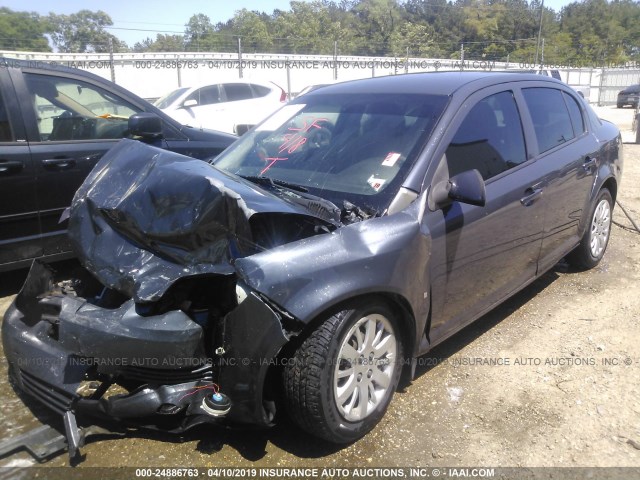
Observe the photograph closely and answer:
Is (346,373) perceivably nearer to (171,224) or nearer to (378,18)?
(171,224)

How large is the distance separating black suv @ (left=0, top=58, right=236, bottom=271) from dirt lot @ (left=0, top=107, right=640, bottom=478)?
61cm

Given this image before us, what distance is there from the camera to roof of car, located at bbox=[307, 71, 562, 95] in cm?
337

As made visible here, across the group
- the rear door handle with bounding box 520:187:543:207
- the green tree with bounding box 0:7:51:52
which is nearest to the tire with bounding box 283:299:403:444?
the rear door handle with bounding box 520:187:543:207

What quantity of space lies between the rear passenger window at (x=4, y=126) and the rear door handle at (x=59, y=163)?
0.95ft

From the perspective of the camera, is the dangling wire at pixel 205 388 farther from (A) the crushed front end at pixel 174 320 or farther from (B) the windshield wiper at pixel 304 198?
(B) the windshield wiper at pixel 304 198

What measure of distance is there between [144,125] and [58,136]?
26.7 inches

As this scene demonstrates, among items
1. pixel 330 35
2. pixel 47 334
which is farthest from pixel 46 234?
pixel 330 35

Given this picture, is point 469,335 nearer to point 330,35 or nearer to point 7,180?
point 7,180

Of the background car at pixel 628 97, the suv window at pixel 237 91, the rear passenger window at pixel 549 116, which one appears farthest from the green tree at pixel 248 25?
the rear passenger window at pixel 549 116

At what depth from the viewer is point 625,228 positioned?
617 cm

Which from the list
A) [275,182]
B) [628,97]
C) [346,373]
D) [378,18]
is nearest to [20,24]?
[378,18]

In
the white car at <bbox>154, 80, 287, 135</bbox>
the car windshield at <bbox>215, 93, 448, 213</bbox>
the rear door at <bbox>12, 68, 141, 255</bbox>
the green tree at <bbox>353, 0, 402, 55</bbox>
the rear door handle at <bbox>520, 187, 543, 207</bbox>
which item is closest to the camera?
the car windshield at <bbox>215, 93, 448, 213</bbox>

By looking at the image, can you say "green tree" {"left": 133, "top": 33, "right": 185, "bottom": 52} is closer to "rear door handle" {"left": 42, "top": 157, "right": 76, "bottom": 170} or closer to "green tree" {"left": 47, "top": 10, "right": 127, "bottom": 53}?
"green tree" {"left": 47, "top": 10, "right": 127, "bottom": 53}

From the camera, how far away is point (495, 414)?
114 inches
